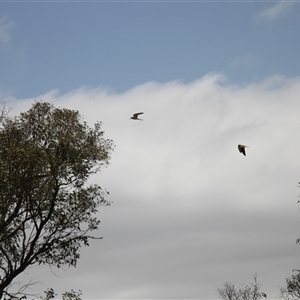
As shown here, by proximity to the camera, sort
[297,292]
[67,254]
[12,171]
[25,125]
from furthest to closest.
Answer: [297,292]
[25,125]
[67,254]
[12,171]

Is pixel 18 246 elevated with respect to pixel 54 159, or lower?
lower

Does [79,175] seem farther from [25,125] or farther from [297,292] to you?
[297,292]

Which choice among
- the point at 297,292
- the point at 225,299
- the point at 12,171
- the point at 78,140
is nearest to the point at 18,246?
the point at 12,171

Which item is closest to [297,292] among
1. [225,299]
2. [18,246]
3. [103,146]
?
[225,299]

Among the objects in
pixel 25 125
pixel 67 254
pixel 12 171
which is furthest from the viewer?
pixel 25 125

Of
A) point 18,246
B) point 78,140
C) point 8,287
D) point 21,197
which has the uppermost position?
point 78,140

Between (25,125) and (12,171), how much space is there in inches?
219

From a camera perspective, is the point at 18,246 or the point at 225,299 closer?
the point at 18,246

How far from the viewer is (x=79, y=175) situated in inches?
1235

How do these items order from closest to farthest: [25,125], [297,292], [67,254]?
[67,254], [25,125], [297,292]

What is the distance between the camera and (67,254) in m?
31.2

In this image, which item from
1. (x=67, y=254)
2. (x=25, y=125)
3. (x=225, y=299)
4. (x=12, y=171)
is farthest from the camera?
(x=225, y=299)

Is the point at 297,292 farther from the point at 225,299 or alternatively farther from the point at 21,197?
the point at 21,197

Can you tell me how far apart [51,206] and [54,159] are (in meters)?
2.51
